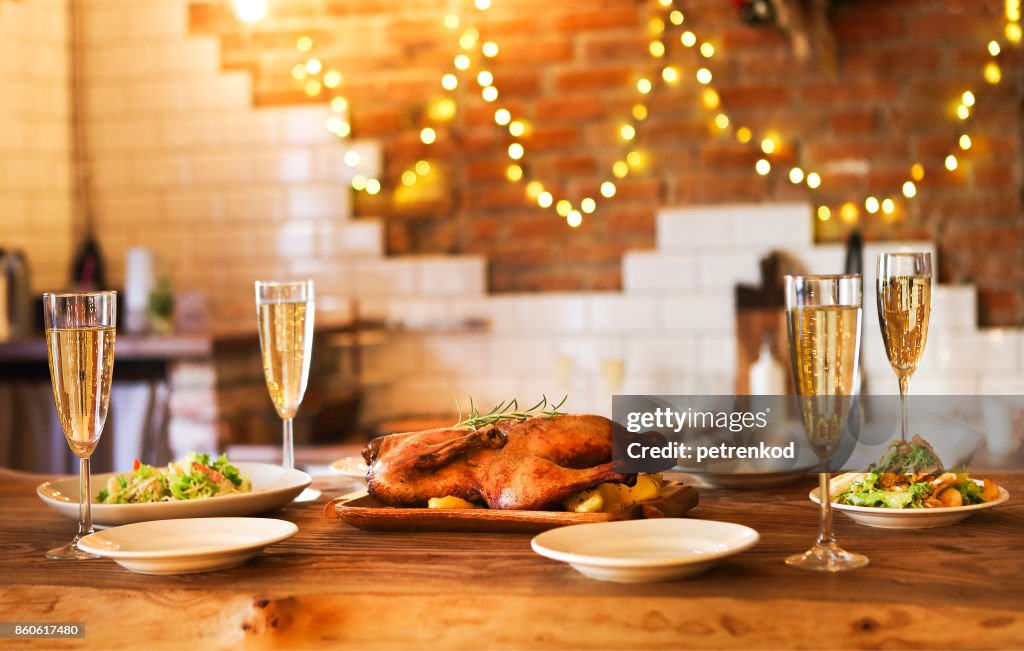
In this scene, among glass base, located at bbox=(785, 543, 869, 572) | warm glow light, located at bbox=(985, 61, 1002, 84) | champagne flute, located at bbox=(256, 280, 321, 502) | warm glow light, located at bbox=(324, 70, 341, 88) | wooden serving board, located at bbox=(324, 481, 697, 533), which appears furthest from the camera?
warm glow light, located at bbox=(324, 70, 341, 88)

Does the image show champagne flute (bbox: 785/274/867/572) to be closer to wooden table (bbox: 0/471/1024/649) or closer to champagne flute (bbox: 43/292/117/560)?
wooden table (bbox: 0/471/1024/649)

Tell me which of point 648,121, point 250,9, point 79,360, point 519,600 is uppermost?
point 250,9

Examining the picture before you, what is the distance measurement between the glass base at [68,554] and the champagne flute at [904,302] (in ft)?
3.06

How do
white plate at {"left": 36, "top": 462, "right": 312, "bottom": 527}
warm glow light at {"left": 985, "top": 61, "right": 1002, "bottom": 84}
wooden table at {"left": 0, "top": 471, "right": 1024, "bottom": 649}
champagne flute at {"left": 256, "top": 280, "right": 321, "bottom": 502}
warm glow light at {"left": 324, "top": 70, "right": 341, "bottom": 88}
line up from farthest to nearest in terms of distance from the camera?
1. warm glow light at {"left": 324, "top": 70, "right": 341, "bottom": 88}
2. warm glow light at {"left": 985, "top": 61, "right": 1002, "bottom": 84}
3. champagne flute at {"left": 256, "top": 280, "right": 321, "bottom": 502}
4. white plate at {"left": 36, "top": 462, "right": 312, "bottom": 527}
5. wooden table at {"left": 0, "top": 471, "right": 1024, "bottom": 649}

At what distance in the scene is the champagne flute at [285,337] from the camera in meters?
1.58

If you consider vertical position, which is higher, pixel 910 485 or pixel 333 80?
pixel 333 80

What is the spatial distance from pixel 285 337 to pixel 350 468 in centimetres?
28

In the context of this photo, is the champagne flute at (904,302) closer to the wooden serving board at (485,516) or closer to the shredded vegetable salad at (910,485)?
the shredded vegetable salad at (910,485)

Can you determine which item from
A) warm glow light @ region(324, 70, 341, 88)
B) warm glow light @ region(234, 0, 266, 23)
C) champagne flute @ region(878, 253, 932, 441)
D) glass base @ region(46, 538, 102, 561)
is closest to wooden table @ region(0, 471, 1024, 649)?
glass base @ region(46, 538, 102, 561)

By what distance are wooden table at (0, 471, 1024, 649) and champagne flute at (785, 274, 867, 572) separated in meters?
0.11

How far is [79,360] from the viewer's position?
1.34 meters

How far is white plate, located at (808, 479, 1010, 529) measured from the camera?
1.30 metres

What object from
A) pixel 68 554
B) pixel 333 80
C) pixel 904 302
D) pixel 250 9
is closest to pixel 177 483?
pixel 68 554

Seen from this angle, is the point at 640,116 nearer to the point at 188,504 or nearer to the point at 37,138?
the point at 37,138
